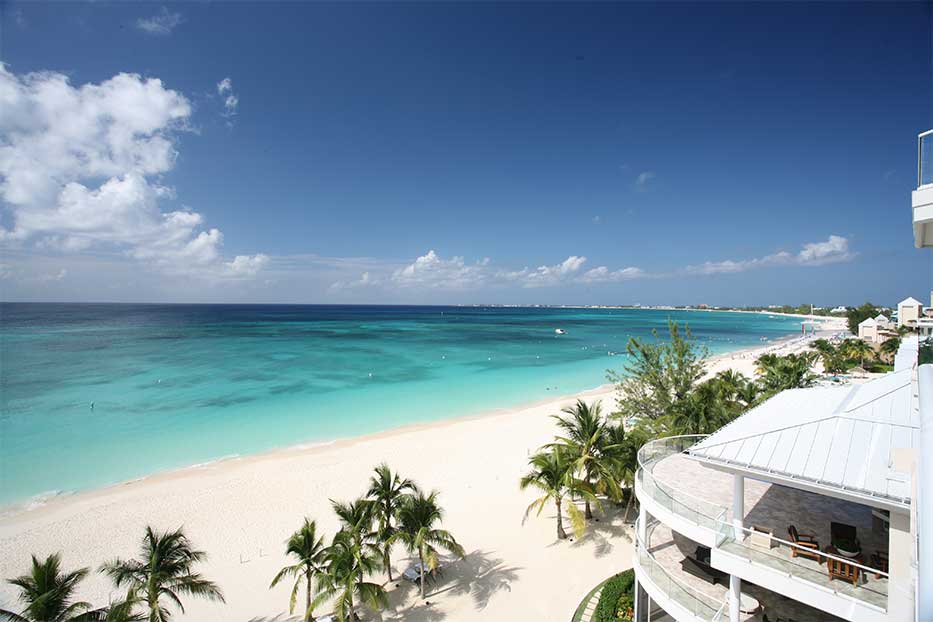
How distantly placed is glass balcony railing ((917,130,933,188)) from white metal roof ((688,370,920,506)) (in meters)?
4.80

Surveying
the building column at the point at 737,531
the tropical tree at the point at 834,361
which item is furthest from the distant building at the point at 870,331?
the building column at the point at 737,531

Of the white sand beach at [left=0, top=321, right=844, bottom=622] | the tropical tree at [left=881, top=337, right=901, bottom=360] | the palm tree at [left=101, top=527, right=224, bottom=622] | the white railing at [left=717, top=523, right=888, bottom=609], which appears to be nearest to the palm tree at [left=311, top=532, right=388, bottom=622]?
the white sand beach at [left=0, top=321, right=844, bottom=622]

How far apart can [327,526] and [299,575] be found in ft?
21.2

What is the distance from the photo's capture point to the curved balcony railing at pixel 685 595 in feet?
31.1

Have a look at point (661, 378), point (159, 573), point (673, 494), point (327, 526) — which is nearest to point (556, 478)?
point (673, 494)

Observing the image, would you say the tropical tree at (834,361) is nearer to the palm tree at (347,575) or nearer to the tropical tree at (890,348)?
the tropical tree at (890,348)

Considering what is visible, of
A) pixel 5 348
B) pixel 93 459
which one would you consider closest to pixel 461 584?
pixel 93 459

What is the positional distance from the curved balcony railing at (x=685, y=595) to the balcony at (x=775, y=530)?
1.09 m

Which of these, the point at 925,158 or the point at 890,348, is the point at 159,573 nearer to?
the point at 925,158

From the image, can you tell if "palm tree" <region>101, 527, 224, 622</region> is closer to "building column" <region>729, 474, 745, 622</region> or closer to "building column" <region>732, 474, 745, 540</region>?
"building column" <region>729, 474, 745, 622</region>

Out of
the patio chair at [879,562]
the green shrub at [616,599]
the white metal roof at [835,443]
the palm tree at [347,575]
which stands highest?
the white metal roof at [835,443]

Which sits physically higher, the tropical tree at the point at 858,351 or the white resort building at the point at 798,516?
the white resort building at the point at 798,516

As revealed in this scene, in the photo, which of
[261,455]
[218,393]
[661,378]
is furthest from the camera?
[218,393]

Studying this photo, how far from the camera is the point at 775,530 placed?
402 inches
